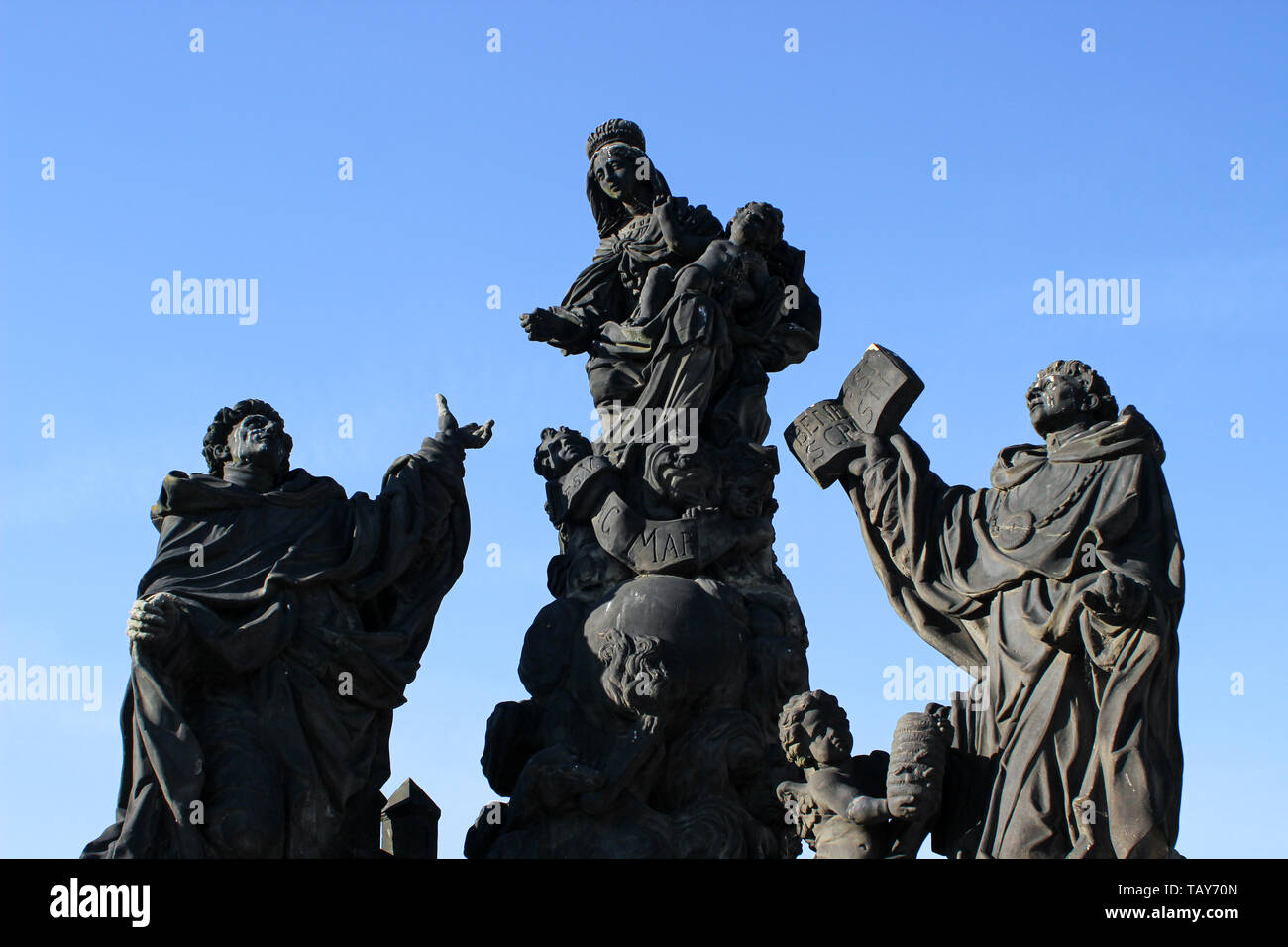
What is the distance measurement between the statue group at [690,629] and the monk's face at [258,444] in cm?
3

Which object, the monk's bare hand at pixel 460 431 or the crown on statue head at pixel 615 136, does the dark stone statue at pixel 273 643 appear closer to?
the monk's bare hand at pixel 460 431

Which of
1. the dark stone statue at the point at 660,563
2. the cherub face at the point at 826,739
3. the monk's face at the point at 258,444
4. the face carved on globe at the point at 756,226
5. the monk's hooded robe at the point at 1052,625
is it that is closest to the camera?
the monk's hooded robe at the point at 1052,625

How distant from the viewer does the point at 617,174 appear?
57.3 ft

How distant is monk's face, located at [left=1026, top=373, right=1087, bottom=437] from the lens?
1526 centimetres

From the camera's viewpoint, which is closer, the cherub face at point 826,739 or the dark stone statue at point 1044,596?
the dark stone statue at point 1044,596

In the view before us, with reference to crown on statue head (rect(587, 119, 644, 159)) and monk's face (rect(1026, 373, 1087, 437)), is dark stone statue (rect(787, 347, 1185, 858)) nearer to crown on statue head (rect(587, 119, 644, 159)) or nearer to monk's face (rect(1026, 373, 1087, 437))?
monk's face (rect(1026, 373, 1087, 437))

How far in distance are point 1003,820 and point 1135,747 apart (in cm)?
94

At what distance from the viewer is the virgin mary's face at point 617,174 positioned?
17.5 m

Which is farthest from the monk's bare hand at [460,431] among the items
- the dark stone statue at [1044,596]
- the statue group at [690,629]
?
the dark stone statue at [1044,596]

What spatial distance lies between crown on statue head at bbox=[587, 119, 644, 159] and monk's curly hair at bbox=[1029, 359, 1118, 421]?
4.09 metres

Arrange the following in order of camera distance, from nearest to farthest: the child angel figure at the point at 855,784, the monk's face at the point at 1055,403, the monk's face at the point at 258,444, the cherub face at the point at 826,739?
the child angel figure at the point at 855,784
the cherub face at the point at 826,739
the monk's face at the point at 1055,403
the monk's face at the point at 258,444

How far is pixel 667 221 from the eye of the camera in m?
17.1
